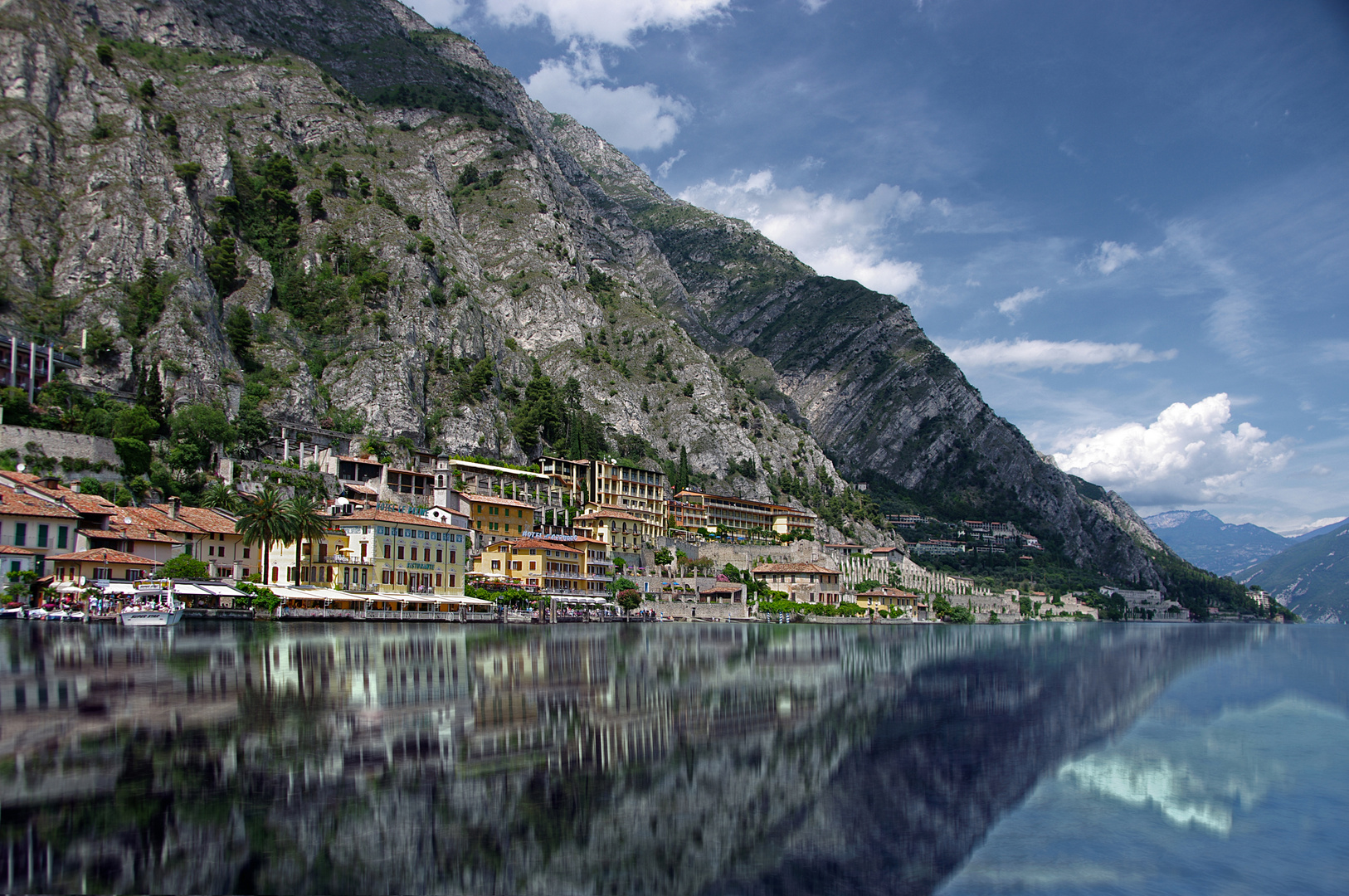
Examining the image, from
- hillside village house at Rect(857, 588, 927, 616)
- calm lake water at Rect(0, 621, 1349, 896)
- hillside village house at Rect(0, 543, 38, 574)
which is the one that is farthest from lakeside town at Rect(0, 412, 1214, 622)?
calm lake water at Rect(0, 621, 1349, 896)

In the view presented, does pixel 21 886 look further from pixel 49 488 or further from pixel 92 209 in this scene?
pixel 92 209

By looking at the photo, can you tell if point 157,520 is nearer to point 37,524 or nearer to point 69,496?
point 69,496

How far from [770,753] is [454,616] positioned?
4900cm

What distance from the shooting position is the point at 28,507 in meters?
50.8

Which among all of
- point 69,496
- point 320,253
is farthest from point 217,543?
point 320,253

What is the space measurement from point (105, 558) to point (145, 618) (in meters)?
7.89

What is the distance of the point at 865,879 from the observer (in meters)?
14.2

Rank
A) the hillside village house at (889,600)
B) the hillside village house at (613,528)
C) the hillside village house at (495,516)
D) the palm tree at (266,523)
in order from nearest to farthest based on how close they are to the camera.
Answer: the palm tree at (266,523) → the hillside village house at (495,516) → the hillside village house at (613,528) → the hillside village house at (889,600)

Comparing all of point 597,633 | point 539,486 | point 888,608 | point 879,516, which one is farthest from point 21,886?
point 879,516

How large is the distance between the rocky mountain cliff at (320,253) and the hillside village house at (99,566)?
97.2 ft

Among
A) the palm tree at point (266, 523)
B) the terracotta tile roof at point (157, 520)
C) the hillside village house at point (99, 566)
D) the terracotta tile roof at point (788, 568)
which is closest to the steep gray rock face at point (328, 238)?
the terracotta tile roof at point (157, 520)

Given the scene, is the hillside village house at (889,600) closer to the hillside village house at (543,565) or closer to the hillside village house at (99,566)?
the hillside village house at (543,565)

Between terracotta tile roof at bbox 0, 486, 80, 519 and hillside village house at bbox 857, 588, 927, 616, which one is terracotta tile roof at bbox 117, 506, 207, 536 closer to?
terracotta tile roof at bbox 0, 486, 80, 519

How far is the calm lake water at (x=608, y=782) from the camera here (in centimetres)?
1294
